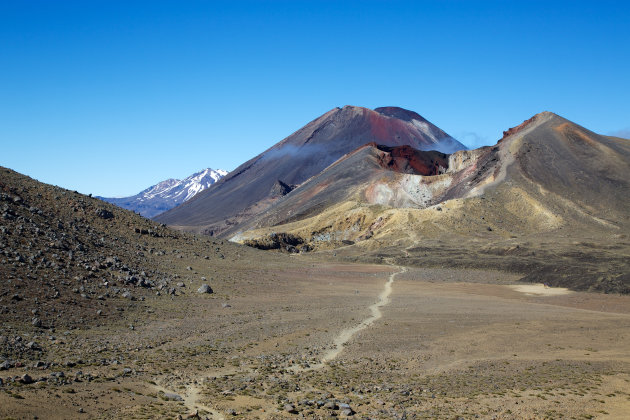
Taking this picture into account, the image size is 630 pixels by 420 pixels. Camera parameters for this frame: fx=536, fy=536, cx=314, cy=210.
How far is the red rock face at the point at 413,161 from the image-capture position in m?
126

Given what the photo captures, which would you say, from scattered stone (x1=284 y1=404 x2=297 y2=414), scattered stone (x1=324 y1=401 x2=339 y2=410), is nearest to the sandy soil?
scattered stone (x1=324 y1=401 x2=339 y2=410)

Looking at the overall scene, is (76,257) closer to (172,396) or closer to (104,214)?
(104,214)

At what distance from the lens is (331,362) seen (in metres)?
21.7

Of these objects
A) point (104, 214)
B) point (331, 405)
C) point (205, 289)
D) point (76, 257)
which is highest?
point (104, 214)

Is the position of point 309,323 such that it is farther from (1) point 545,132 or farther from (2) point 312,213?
(1) point 545,132

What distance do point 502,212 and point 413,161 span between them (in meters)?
43.9

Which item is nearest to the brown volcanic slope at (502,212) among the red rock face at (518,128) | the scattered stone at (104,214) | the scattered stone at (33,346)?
the red rock face at (518,128)

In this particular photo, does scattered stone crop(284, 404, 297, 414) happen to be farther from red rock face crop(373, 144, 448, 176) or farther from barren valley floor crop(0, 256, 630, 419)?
red rock face crop(373, 144, 448, 176)

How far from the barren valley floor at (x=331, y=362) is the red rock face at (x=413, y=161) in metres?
88.0

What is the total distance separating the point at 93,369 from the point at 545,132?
359ft

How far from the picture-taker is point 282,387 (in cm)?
1778

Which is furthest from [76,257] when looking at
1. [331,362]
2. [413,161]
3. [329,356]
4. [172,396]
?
[413,161]

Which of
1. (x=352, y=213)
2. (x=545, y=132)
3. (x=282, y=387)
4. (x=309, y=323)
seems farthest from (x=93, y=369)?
(x=545, y=132)

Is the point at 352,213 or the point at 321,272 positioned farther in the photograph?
the point at 352,213
